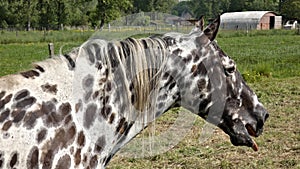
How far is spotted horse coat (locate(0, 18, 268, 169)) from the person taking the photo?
2064 millimetres

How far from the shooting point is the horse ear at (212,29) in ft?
8.92

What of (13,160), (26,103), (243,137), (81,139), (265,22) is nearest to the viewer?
(13,160)

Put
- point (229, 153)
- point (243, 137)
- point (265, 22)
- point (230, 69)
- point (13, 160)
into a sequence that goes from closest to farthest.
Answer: point (13, 160) → point (230, 69) → point (243, 137) → point (229, 153) → point (265, 22)

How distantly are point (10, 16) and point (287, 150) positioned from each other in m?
60.2

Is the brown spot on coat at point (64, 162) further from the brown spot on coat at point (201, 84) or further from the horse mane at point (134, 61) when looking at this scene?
the brown spot on coat at point (201, 84)

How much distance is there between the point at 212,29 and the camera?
2738mm

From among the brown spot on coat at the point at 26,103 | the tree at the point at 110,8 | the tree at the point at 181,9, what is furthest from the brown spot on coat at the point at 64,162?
the tree at the point at 110,8

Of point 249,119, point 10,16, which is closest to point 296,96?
point 249,119

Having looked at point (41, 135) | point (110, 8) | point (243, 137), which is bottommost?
point (243, 137)

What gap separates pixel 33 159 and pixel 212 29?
140cm

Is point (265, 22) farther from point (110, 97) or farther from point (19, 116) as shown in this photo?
point (19, 116)

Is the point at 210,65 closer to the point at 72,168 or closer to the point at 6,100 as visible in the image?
the point at 72,168

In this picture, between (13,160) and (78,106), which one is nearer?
(13,160)

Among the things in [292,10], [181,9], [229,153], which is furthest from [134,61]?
[292,10]
